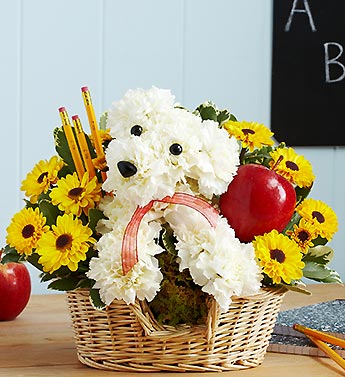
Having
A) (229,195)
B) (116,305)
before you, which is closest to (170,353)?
(116,305)

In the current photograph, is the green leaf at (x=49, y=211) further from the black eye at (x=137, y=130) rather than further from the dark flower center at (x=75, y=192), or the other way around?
the black eye at (x=137, y=130)

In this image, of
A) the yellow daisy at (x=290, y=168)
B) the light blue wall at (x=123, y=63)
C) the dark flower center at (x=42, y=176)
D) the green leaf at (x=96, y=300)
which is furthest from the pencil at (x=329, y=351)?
the light blue wall at (x=123, y=63)

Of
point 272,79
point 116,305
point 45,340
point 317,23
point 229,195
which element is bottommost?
point 45,340

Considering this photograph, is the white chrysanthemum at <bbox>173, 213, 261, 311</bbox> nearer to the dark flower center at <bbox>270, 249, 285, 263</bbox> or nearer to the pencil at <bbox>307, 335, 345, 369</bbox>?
the dark flower center at <bbox>270, 249, 285, 263</bbox>

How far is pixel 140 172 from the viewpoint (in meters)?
0.98

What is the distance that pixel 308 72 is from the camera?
2.27 metres

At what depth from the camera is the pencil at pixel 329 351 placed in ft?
3.72

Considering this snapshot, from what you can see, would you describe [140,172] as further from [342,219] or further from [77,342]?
[342,219]

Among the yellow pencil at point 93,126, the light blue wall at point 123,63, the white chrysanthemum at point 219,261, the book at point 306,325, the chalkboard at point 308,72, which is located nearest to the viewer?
the white chrysanthemum at point 219,261

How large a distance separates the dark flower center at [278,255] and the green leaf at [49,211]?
0.83 ft

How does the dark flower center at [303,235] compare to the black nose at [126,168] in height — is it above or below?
below

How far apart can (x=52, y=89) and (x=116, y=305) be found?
3.52ft

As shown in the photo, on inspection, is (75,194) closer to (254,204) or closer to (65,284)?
(65,284)

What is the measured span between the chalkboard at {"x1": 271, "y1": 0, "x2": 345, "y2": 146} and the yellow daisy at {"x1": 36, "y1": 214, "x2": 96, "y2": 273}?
4.18ft
